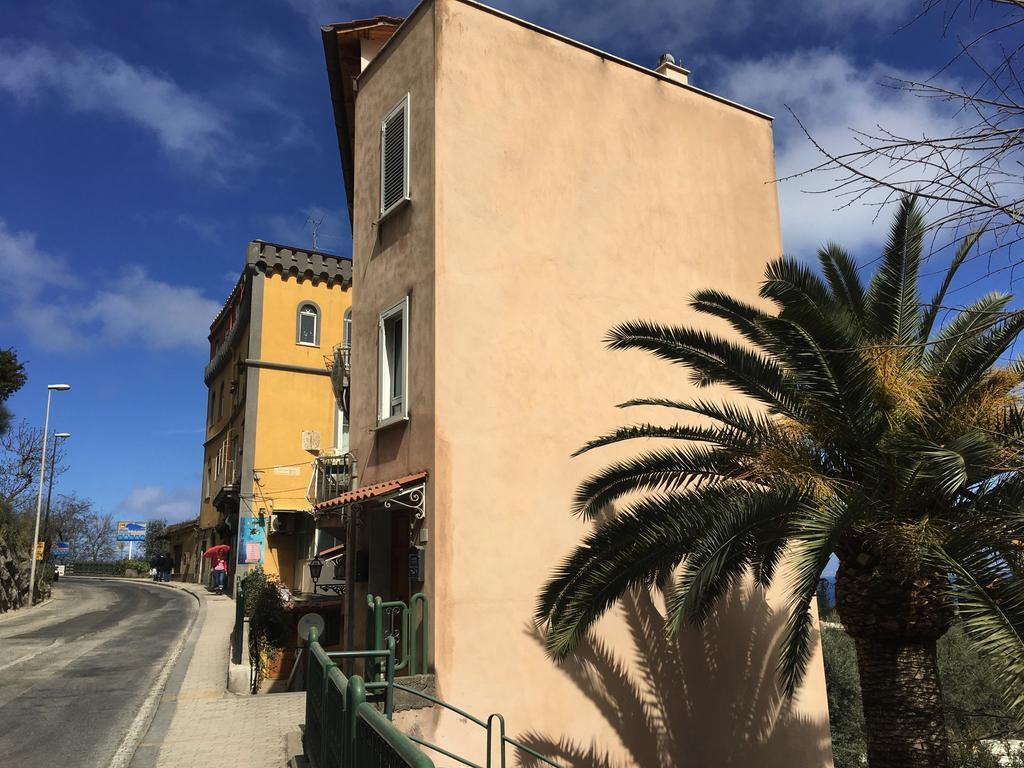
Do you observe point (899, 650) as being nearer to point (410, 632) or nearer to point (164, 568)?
point (410, 632)

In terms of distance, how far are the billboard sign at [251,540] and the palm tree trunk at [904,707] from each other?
24.7m

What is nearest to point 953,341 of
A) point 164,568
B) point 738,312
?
point 738,312

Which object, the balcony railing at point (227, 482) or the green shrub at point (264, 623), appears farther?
the balcony railing at point (227, 482)

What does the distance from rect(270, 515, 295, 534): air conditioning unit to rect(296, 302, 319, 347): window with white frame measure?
694 centimetres

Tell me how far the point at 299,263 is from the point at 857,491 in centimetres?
2753

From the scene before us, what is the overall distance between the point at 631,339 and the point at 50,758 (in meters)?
8.32

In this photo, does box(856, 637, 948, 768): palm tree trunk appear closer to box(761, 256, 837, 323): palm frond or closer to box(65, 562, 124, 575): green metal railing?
box(761, 256, 837, 323): palm frond

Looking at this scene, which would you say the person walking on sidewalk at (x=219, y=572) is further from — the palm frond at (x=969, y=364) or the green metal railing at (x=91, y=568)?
the green metal railing at (x=91, y=568)

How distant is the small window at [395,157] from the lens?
11.9m

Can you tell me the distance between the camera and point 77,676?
14.4 m

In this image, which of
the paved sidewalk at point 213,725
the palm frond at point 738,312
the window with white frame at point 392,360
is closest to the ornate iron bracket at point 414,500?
the window with white frame at point 392,360

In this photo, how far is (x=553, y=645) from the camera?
871 centimetres

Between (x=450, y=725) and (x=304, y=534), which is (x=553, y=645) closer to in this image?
(x=450, y=725)

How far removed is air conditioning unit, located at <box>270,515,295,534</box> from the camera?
97.9 feet
